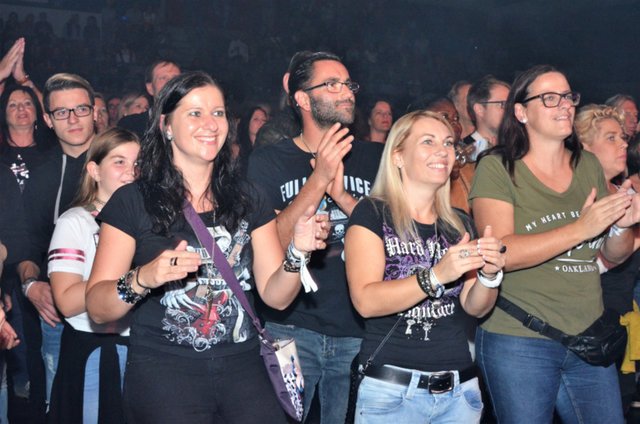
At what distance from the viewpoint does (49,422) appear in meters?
3.87

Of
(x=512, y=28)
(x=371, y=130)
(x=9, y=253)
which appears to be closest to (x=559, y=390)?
(x=9, y=253)

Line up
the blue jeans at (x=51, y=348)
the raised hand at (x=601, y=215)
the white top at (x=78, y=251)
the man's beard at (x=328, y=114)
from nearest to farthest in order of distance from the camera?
the raised hand at (x=601, y=215), the white top at (x=78, y=251), the man's beard at (x=328, y=114), the blue jeans at (x=51, y=348)

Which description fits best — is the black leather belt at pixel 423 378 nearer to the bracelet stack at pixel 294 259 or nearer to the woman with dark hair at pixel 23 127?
the bracelet stack at pixel 294 259

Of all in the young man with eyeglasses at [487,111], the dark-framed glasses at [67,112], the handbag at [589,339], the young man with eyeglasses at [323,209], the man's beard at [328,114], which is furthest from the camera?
the young man with eyeglasses at [487,111]

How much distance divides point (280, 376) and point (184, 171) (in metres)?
0.86

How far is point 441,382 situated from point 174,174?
4.20ft

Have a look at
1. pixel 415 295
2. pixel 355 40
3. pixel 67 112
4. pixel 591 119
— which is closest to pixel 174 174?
Result: pixel 415 295

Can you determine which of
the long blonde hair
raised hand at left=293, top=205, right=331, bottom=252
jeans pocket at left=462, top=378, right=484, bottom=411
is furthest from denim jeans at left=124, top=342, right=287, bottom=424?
the long blonde hair

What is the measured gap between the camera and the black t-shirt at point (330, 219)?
3955 millimetres

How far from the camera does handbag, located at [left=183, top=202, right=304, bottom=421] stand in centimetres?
292

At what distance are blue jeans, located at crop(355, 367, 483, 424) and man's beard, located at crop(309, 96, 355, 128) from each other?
58.7 inches

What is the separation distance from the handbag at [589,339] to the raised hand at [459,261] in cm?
68

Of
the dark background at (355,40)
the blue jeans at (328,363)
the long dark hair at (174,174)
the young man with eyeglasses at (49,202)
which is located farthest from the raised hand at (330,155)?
the dark background at (355,40)

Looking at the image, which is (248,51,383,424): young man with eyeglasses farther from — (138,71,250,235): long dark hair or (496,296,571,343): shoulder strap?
(496,296,571,343): shoulder strap
